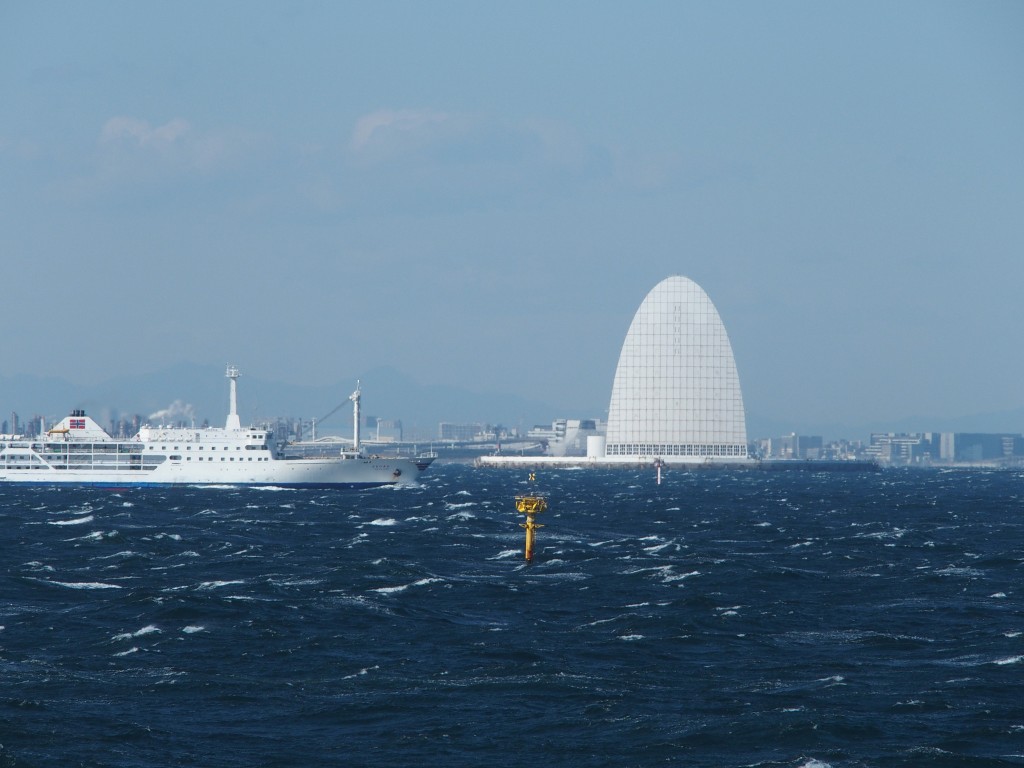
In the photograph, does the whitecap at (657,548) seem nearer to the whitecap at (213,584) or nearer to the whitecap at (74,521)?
the whitecap at (213,584)

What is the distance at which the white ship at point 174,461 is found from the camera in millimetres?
151750

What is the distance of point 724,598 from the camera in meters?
50.5

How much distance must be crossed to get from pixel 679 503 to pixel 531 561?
68899 millimetres

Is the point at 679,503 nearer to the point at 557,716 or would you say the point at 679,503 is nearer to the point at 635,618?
the point at 635,618

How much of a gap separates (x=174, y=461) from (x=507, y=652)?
396 ft

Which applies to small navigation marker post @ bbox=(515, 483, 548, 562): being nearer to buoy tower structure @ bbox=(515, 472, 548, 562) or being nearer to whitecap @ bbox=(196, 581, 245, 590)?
buoy tower structure @ bbox=(515, 472, 548, 562)

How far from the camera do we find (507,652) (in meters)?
38.8

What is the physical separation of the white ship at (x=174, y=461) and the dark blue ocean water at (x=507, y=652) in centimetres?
7355

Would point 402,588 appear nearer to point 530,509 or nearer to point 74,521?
point 530,509

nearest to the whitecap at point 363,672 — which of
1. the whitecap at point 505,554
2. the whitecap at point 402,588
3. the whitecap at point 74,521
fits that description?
the whitecap at point 402,588

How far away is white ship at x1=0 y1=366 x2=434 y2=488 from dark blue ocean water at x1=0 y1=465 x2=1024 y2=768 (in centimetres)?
7355

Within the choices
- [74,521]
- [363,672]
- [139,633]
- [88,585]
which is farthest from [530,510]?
[74,521]

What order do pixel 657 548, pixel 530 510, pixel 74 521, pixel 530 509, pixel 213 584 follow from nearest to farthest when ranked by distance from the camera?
pixel 213 584
pixel 530 509
pixel 530 510
pixel 657 548
pixel 74 521

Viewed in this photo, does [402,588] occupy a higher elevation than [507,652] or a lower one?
higher
